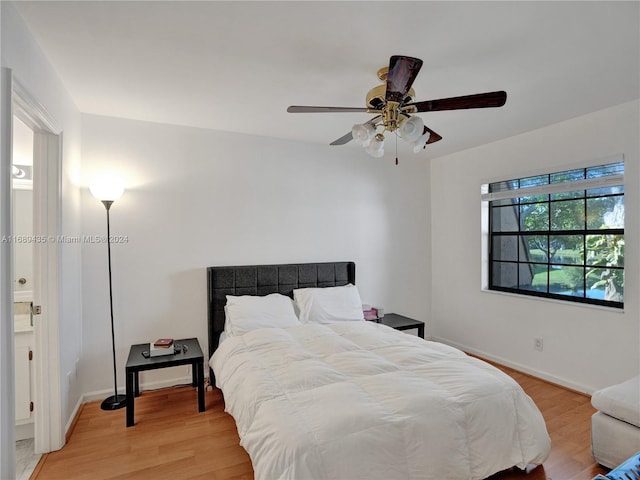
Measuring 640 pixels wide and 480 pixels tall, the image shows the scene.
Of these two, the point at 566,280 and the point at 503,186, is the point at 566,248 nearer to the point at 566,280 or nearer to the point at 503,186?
the point at 566,280

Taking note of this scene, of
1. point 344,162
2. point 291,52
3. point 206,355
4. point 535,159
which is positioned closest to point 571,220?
point 535,159

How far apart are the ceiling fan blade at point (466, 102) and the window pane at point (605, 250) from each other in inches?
81.5

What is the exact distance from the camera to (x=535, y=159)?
141 inches

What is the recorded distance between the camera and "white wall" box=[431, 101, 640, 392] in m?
2.93

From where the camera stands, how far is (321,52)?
212 cm

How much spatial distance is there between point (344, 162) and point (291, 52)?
219 cm

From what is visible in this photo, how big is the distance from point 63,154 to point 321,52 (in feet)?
6.40

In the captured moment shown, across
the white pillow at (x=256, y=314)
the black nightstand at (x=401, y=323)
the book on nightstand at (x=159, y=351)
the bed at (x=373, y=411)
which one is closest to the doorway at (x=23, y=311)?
the book on nightstand at (x=159, y=351)

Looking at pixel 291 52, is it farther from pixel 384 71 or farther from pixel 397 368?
pixel 397 368

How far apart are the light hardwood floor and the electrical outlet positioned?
0.50m

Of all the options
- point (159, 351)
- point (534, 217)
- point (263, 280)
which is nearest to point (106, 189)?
point (159, 351)

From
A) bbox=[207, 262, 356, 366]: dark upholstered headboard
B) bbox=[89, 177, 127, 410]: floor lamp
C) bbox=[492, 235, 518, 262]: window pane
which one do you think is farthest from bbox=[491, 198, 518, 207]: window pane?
bbox=[89, 177, 127, 410]: floor lamp

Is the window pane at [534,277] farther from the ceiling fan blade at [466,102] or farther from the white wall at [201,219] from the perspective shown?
the ceiling fan blade at [466,102]

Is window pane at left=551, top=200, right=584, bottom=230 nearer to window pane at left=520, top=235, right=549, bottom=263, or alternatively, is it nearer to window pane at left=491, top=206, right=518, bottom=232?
window pane at left=520, top=235, right=549, bottom=263
